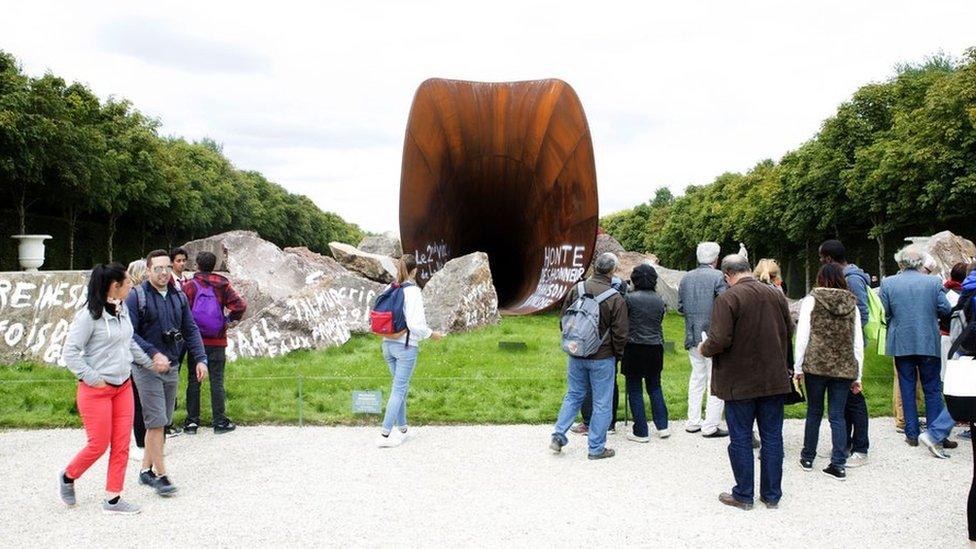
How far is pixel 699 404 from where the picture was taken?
6.47 m

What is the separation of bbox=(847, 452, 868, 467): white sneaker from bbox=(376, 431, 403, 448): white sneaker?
3.38m

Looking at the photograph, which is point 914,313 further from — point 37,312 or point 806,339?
point 37,312

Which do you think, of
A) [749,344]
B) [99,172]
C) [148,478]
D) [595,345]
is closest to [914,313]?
[749,344]

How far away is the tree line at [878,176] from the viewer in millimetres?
21984

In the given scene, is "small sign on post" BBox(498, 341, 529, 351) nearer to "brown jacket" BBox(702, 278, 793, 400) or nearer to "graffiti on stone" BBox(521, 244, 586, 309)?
"graffiti on stone" BBox(521, 244, 586, 309)

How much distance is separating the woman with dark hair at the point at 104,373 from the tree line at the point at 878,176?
Answer: 880 inches

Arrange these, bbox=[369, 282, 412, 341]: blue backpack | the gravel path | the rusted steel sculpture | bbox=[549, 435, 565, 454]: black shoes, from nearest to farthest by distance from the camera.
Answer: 1. the gravel path
2. bbox=[549, 435, 565, 454]: black shoes
3. bbox=[369, 282, 412, 341]: blue backpack
4. the rusted steel sculpture

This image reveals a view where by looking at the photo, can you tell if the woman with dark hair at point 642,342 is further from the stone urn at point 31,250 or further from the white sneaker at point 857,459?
the stone urn at point 31,250

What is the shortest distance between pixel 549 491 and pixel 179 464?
2729 mm

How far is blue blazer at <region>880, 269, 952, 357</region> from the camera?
19.1ft

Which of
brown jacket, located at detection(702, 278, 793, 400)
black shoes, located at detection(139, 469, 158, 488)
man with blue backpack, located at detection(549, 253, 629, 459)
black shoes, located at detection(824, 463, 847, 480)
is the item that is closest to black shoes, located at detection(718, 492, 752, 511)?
brown jacket, located at detection(702, 278, 793, 400)

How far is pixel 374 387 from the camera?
25.3 feet

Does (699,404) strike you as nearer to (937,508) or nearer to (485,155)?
(937,508)

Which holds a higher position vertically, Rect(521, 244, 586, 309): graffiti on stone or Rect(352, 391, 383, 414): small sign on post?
Rect(521, 244, 586, 309): graffiti on stone
